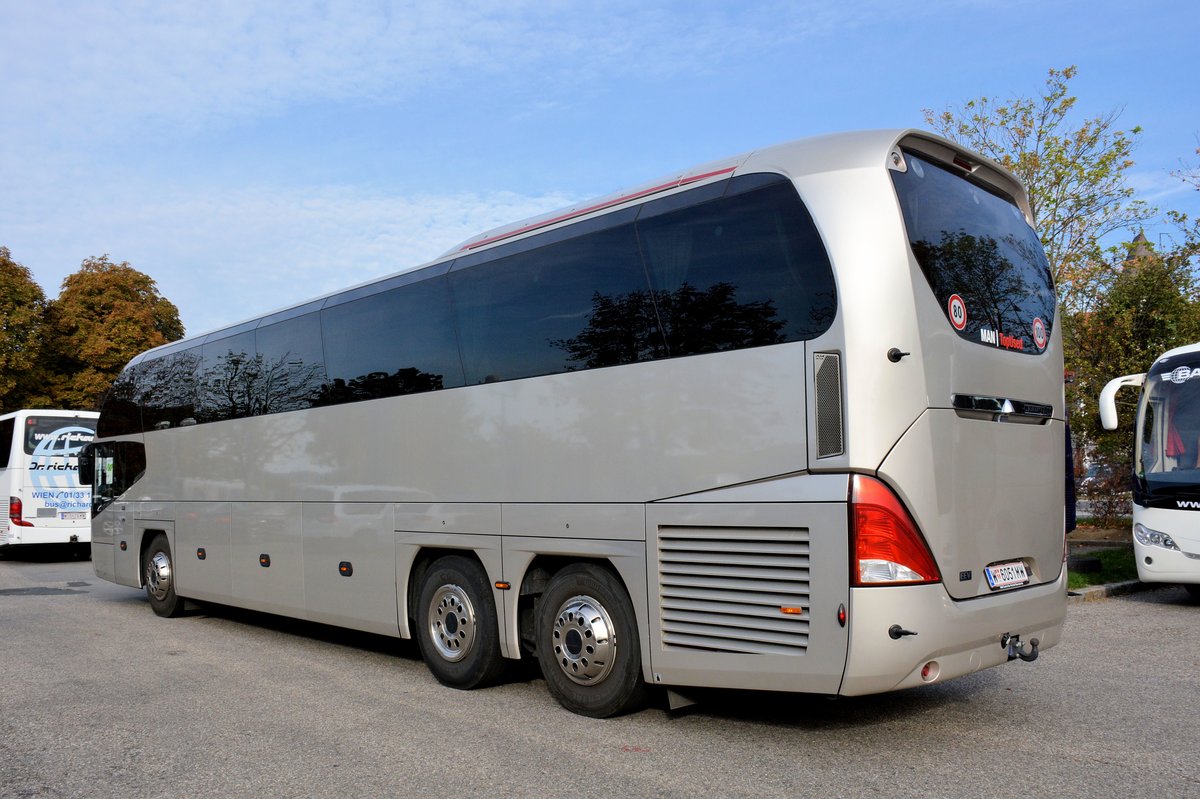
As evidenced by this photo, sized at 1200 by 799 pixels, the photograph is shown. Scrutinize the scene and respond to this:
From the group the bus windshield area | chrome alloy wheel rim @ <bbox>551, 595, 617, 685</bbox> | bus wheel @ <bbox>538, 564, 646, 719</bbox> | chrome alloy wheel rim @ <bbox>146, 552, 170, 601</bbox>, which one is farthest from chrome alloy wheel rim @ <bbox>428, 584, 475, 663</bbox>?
the bus windshield area

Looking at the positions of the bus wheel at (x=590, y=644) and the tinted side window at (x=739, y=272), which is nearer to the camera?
the tinted side window at (x=739, y=272)

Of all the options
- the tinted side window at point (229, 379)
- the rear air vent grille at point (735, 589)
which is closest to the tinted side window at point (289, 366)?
the tinted side window at point (229, 379)

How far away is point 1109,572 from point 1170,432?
295 centimetres

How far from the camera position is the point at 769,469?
5695 mm

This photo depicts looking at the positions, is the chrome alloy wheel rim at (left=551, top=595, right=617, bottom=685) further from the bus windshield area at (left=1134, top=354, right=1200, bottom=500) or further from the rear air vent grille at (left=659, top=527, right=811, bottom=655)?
the bus windshield area at (left=1134, top=354, right=1200, bottom=500)

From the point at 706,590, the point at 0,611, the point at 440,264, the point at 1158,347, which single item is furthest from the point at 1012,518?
the point at 1158,347

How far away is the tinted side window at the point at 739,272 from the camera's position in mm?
5652

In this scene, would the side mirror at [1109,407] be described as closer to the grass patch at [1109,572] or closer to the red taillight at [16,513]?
the grass patch at [1109,572]

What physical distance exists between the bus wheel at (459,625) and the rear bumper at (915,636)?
3.18 metres

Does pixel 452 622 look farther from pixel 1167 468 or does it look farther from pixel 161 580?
pixel 1167 468

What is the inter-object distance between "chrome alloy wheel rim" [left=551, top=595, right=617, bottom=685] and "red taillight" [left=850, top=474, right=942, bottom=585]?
6.26 ft

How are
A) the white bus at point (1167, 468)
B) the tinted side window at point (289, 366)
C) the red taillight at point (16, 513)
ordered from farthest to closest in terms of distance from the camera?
the red taillight at point (16, 513) → the white bus at point (1167, 468) → the tinted side window at point (289, 366)

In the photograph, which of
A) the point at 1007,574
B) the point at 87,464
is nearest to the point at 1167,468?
the point at 1007,574

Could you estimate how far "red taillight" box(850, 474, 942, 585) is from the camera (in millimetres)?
5332
